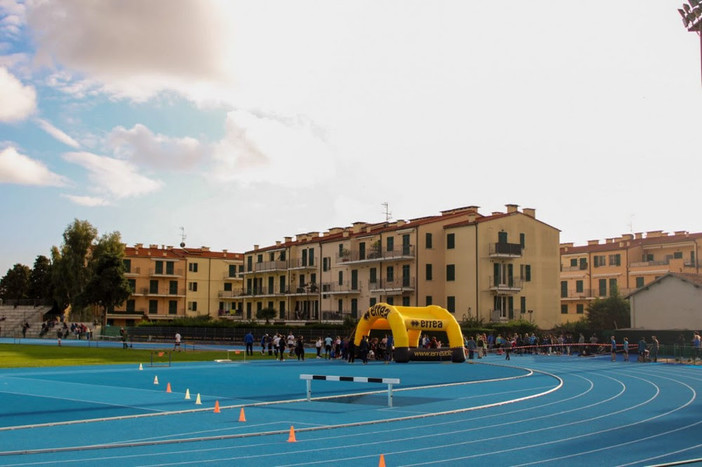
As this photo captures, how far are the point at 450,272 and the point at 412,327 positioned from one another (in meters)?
27.0

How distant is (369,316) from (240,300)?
56.2 meters

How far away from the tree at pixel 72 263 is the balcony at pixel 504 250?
4710cm

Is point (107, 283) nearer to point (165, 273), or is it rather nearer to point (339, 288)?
point (165, 273)

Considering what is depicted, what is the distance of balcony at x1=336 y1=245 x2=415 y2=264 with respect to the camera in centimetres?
6750

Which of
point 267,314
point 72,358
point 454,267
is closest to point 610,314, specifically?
point 454,267

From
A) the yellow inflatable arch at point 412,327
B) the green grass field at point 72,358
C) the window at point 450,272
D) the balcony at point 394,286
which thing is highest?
the window at point 450,272

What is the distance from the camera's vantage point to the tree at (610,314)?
213 feet

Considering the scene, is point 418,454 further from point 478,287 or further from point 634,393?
point 478,287

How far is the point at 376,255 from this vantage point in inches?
2825

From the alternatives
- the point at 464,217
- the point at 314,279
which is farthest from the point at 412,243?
the point at 314,279

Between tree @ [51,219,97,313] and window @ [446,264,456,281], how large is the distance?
42.3m

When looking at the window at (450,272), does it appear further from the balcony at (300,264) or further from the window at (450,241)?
the balcony at (300,264)

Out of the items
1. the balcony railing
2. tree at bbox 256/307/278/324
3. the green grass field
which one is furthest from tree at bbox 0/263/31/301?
the balcony railing

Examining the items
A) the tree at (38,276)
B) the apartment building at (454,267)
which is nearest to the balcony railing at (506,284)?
Result: the apartment building at (454,267)
